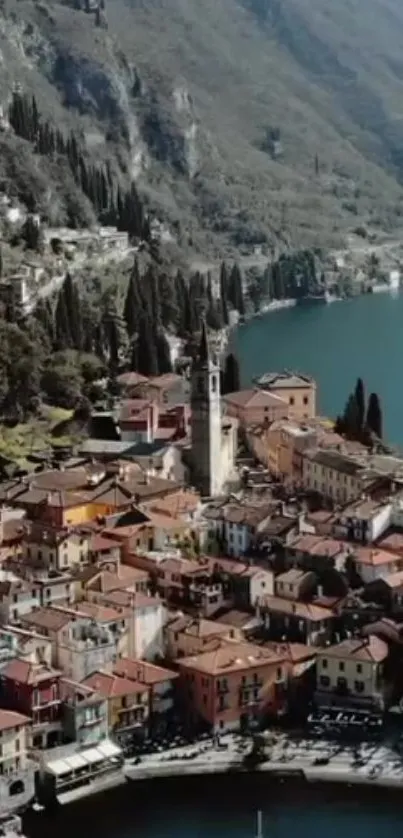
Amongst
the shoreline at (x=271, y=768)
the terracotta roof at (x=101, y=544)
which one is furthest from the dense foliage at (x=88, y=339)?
the shoreline at (x=271, y=768)

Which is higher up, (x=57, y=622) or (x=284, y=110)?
(x=284, y=110)

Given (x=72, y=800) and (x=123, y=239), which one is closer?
(x=72, y=800)

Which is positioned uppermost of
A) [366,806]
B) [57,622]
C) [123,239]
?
[123,239]

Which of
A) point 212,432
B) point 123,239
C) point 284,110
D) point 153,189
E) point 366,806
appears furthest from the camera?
point 284,110

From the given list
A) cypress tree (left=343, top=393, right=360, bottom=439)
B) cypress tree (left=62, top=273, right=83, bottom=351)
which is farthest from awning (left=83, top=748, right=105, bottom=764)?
cypress tree (left=62, top=273, right=83, bottom=351)

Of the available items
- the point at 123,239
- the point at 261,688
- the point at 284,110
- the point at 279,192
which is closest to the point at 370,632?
the point at 261,688

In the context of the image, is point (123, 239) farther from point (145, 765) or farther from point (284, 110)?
point (284, 110)

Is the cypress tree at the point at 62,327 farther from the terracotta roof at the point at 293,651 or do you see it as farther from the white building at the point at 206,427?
the terracotta roof at the point at 293,651
